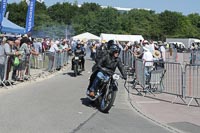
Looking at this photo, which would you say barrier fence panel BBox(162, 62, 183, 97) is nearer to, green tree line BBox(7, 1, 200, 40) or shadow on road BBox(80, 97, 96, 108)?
shadow on road BBox(80, 97, 96, 108)

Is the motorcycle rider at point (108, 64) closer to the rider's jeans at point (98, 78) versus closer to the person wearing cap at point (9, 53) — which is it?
the rider's jeans at point (98, 78)

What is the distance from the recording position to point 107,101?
12.0 m

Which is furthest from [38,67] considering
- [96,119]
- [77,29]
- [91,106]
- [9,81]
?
[77,29]

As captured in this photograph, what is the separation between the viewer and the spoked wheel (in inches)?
459

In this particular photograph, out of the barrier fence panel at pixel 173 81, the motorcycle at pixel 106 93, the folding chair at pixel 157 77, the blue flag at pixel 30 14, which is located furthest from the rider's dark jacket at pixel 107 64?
the blue flag at pixel 30 14

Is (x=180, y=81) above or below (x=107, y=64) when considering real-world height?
below

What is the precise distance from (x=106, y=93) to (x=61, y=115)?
1589 millimetres

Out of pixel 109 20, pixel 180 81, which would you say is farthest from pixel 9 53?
pixel 109 20

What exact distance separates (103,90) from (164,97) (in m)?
4.07

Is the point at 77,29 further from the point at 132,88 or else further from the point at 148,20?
the point at 132,88

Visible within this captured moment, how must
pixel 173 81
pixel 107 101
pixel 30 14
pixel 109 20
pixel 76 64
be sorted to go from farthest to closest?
pixel 109 20
pixel 30 14
pixel 76 64
pixel 173 81
pixel 107 101

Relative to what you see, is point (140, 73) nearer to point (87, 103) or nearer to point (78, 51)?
point (87, 103)

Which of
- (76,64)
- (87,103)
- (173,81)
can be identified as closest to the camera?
(87,103)

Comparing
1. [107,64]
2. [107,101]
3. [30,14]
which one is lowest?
[107,101]
